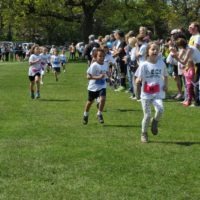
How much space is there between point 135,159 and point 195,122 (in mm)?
3948

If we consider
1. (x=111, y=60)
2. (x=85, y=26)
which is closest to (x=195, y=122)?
(x=111, y=60)

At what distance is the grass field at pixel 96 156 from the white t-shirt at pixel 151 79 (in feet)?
3.00

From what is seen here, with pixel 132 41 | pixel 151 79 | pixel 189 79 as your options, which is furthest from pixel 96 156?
pixel 132 41

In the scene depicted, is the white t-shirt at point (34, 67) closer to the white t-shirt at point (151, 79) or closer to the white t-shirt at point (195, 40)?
the white t-shirt at point (195, 40)

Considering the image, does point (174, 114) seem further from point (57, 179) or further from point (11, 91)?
point (11, 91)

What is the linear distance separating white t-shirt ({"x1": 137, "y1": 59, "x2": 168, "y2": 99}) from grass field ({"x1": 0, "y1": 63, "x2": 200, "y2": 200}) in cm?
91

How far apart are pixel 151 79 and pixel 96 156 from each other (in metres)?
1.96

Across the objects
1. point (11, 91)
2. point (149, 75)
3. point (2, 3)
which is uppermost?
point (2, 3)

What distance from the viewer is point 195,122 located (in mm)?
12406

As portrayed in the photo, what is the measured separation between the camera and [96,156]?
9.09 metres

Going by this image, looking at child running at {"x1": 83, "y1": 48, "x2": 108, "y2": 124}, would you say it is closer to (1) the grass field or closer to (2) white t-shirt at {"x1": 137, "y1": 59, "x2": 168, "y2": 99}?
(1) the grass field

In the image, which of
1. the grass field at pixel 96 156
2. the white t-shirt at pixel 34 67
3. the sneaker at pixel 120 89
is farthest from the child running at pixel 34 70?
the sneaker at pixel 120 89

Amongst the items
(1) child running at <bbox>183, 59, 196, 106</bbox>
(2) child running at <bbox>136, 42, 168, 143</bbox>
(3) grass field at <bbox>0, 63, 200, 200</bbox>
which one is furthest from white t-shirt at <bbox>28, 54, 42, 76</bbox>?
(2) child running at <bbox>136, 42, 168, 143</bbox>

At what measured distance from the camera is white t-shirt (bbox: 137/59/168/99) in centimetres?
1009
